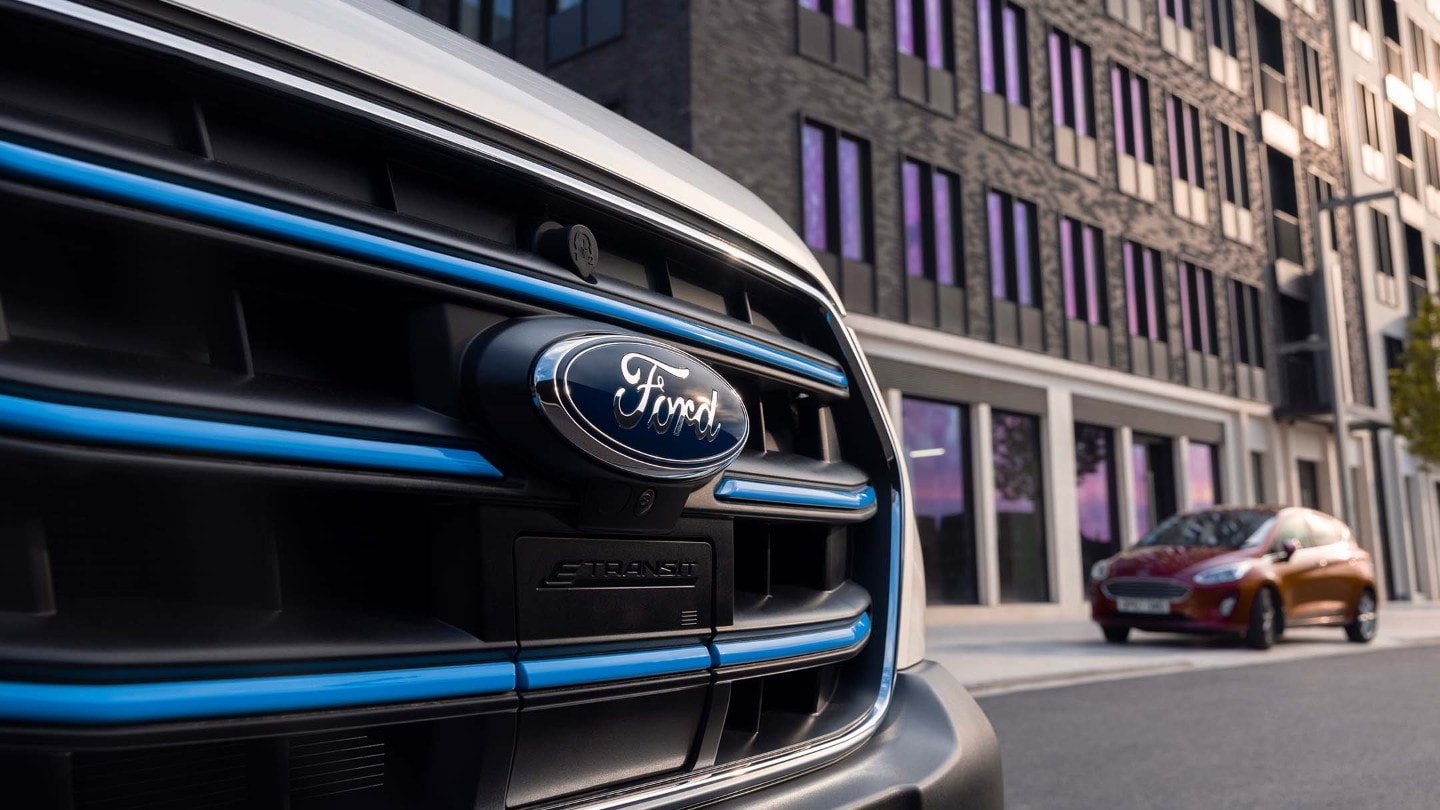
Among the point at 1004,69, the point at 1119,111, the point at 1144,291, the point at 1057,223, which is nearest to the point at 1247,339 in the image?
the point at 1144,291

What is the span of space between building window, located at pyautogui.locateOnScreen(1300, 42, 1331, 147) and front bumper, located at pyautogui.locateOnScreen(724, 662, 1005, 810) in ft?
108

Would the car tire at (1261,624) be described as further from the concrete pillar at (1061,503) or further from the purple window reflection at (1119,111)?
the purple window reflection at (1119,111)

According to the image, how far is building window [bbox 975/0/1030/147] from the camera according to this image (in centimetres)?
2041

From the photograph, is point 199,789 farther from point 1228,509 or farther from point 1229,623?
point 1228,509

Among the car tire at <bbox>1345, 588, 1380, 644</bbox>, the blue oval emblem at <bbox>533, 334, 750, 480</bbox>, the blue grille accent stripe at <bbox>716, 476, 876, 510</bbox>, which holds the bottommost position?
the car tire at <bbox>1345, 588, 1380, 644</bbox>

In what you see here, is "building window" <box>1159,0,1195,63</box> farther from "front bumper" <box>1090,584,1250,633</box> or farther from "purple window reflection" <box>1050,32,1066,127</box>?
"front bumper" <box>1090,584,1250,633</box>

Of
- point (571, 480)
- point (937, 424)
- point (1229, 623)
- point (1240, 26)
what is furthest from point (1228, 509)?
point (1240, 26)

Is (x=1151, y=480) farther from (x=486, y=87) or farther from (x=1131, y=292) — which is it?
(x=486, y=87)

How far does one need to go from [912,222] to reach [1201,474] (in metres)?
11.7

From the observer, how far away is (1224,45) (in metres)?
28.0

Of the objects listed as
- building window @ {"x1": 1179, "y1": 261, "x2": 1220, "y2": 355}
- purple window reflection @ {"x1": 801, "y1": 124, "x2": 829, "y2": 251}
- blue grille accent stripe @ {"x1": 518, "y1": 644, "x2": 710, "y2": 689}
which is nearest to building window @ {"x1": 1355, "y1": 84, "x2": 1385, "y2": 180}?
building window @ {"x1": 1179, "y1": 261, "x2": 1220, "y2": 355}

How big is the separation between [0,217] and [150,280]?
0.12 meters

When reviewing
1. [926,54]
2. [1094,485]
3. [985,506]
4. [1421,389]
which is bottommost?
[985,506]

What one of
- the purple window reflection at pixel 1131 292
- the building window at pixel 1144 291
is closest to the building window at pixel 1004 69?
the purple window reflection at pixel 1131 292
